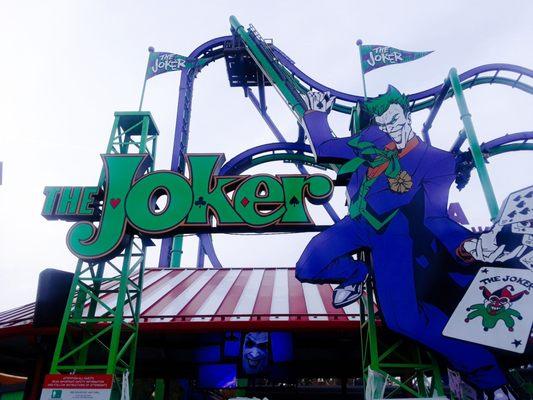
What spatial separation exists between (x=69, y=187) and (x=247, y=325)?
4.79 m

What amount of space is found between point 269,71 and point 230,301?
11559 mm

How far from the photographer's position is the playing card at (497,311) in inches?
275

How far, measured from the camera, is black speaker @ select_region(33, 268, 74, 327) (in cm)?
841

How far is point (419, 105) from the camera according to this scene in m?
16.8

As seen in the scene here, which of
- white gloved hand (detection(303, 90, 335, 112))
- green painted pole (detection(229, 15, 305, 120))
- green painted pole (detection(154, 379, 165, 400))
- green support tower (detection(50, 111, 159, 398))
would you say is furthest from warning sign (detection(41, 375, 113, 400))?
green painted pole (detection(229, 15, 305, 120))

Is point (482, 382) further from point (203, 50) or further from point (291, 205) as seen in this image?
point (203, 50)

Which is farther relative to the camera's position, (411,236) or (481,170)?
(481,170)

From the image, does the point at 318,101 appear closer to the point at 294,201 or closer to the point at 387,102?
the point at 387,102

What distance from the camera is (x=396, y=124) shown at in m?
9.10

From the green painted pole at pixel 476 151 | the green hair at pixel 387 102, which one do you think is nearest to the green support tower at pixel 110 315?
the green hair at pixel 387 102

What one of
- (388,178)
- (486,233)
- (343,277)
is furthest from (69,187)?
(486,233)

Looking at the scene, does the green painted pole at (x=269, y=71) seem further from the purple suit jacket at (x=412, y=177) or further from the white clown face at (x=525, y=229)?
the white clown face at (x=525, y=229)

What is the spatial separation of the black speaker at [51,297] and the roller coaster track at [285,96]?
7513 millimetres

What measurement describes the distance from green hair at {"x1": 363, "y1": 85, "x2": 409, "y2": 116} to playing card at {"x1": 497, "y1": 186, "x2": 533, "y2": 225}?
2.83 meters
